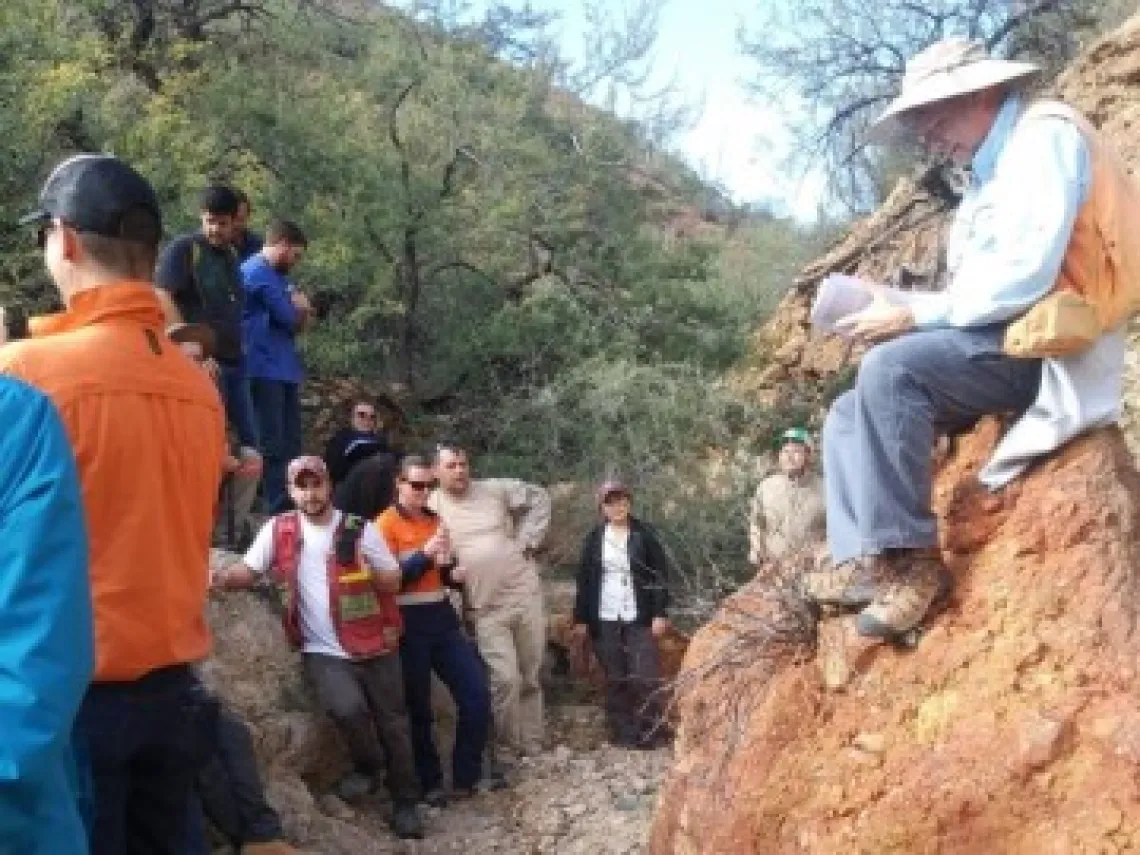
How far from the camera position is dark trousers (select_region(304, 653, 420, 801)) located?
7473 mm

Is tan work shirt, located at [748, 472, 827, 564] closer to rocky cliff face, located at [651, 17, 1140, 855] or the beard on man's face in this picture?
the beard on man's face

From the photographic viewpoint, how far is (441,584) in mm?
8234

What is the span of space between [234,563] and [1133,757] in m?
4.88

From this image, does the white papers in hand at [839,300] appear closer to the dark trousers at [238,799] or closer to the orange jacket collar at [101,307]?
the orange jacket collar at [101,307]

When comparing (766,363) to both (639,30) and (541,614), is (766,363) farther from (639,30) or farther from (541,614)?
(639,30)

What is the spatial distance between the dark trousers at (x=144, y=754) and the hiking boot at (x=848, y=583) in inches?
67.6

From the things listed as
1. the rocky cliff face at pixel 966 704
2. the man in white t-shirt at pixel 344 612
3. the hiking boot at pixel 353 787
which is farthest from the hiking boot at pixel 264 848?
the rocky cliff face at pixel 966 704

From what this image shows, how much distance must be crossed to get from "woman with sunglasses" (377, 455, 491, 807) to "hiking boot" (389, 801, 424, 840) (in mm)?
438

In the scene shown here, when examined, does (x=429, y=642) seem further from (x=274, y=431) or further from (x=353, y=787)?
(x=274, y=431)

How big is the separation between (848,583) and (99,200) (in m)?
2.19

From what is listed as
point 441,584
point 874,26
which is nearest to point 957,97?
point 441,584

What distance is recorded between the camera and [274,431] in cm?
865

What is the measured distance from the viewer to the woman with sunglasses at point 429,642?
8078mm

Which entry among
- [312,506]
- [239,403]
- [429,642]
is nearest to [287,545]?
[312,506]
